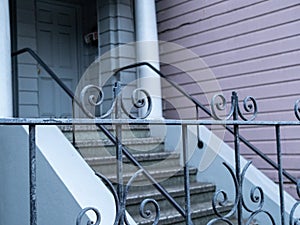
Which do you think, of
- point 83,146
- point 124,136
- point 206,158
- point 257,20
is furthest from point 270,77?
point 83,146

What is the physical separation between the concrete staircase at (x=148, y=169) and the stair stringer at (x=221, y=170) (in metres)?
0.11

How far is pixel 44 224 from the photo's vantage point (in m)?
2.29

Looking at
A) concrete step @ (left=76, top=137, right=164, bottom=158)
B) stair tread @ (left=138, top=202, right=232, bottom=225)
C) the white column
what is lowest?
stair tread @ (left=138, top=202, right=232, bottom=225)

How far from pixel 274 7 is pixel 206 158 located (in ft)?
4.89

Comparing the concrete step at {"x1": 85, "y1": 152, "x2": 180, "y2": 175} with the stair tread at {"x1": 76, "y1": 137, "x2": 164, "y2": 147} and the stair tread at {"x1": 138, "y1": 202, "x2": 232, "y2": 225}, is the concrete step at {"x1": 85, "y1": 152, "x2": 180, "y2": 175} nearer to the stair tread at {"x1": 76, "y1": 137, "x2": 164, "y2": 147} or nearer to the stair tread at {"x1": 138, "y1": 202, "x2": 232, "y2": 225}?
the stair tread at {"x1": 76, "y1": 137, "x2": 164, "y2": 147}

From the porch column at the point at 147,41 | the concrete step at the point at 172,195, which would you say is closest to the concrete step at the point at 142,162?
the concrete step at the point at 172,195

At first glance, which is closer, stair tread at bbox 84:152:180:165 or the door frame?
stair tread at bbox 84:152:180:165

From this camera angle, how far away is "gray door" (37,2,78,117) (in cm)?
517

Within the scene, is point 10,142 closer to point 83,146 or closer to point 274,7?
point 83,146

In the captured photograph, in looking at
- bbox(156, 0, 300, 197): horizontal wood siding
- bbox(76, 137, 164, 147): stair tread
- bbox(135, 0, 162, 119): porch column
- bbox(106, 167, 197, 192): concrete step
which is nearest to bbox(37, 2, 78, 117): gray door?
bbox(135, 0, 162, 119): porch column

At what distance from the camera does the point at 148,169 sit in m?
3.41

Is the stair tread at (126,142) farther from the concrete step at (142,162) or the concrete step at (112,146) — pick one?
the concrete step at (142,162)

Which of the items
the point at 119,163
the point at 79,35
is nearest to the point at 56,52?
the point at 79,35

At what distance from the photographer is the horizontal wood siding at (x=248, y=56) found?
3.53m
